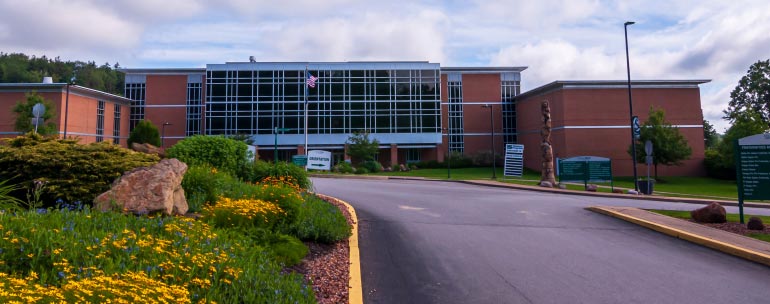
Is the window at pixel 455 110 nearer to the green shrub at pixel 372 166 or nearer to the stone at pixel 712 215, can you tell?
the green shrub at pixel 372 166

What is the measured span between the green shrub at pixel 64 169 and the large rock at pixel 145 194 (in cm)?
113

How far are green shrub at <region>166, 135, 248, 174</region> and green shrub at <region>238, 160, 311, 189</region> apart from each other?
304 millimetres

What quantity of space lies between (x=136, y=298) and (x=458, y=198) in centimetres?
1454

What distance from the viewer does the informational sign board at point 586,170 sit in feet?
81.7

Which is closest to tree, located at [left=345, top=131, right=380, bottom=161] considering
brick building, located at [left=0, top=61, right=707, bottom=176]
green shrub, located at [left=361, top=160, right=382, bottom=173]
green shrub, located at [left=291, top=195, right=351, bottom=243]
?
green shrub, located at [left=361, top=160, right=382, bottom=173]

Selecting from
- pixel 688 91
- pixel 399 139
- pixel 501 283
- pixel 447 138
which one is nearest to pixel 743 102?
pixel 688 91

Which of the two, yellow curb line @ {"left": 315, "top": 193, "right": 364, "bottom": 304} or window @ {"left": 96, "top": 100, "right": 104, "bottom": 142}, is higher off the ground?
window @ {"left": 96, "top": 100, "right": 104, "bottom": 142}

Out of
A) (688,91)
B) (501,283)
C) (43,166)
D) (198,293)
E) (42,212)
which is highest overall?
(688,91)

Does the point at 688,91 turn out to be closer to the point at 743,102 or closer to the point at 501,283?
the point at 743,102

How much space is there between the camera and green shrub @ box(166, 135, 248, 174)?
521 inches

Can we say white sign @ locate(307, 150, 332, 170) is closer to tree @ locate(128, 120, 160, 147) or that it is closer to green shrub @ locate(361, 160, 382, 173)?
green shrub @ locate(361, 160, 382, 173)

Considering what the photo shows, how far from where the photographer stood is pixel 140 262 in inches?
149

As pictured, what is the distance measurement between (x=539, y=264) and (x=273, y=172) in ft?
28.6

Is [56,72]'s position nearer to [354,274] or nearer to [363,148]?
[363,148]
